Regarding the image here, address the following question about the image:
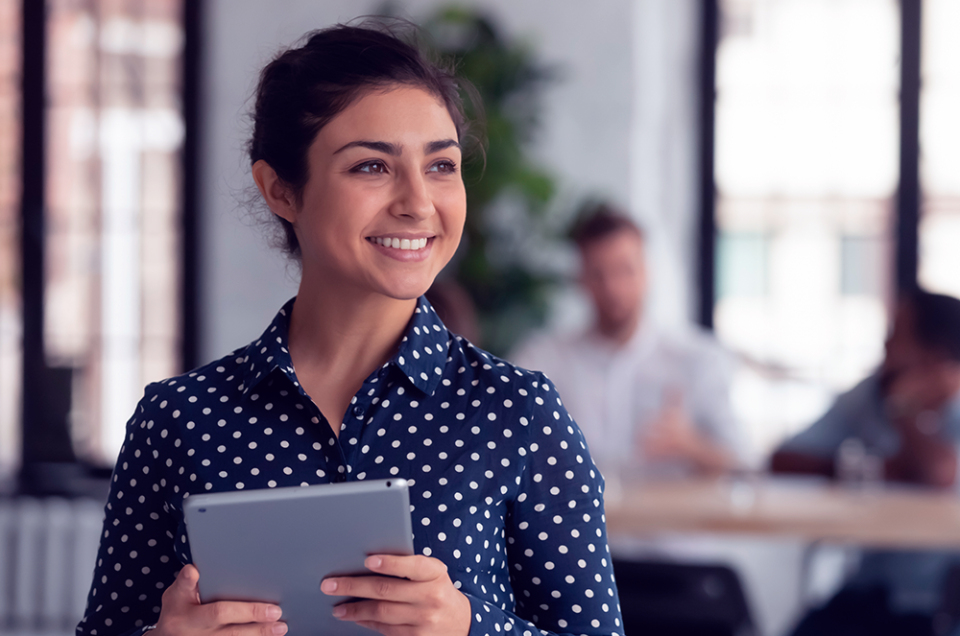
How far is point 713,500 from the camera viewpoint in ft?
9.68

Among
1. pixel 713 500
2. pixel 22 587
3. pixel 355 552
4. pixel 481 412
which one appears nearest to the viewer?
pixel 355 552

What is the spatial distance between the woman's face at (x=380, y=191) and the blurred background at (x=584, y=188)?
3322 millimetres

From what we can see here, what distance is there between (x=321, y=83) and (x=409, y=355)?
10.5 inches

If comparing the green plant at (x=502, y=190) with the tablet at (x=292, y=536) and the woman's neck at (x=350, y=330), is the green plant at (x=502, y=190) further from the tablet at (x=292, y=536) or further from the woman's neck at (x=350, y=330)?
the tablet at (x=292, y=536)

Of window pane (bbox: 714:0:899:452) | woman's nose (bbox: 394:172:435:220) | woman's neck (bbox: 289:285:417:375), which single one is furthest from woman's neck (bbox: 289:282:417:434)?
window pane (bbox: 714:0:899:452)

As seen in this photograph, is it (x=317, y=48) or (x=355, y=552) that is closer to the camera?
(x=355, y=552)

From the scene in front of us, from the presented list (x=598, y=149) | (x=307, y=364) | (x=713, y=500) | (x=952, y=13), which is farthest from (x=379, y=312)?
(x=952, y=13)

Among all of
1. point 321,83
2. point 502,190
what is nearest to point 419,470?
point 321,83

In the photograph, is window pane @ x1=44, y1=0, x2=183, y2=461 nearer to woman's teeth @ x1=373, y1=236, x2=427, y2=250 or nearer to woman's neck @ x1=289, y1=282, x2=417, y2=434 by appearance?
woman's neck @ x1=289, y1=282, x2=417, y2=434

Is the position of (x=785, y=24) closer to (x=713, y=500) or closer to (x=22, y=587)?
(x=713, y=500)

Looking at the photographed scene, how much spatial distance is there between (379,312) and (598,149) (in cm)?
346

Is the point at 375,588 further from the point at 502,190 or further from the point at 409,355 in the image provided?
the point at 502,190

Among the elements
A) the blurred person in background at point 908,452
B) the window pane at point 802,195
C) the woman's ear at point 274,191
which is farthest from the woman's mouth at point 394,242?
the window pane at point 802,195

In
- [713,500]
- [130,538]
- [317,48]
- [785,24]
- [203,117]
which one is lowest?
[713,500]
